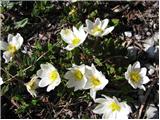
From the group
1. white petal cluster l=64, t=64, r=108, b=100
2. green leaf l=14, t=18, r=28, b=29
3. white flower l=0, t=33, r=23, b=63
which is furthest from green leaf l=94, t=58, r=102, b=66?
green leaf l=14, t=18, r=28, b=29

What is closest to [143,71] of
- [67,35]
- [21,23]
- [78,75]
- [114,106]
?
[114,106]

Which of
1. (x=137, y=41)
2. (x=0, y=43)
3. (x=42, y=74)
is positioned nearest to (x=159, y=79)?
(x=137, y=41)

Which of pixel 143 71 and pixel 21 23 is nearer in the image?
pixel 143 71

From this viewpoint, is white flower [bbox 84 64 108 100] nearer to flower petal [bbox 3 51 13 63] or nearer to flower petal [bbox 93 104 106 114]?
flower petal [bbox 93 104 106 114]

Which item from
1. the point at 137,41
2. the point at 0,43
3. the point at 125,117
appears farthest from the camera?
the point at 137,41

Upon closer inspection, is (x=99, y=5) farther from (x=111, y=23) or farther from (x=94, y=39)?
(x=94, y=39)

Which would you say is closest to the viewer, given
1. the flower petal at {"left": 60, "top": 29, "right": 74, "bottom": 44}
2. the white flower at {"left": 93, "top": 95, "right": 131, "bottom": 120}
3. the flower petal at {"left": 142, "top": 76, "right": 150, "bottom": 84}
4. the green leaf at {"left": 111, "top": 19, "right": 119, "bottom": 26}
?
the white flower at {"left": 93, "top": 95, "right": 131, "bottom": 120}

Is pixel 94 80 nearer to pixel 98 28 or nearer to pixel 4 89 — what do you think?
pixel 98 28

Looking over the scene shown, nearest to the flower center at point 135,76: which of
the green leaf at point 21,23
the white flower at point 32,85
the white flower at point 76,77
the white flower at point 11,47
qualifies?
the white flower at point 76,77
